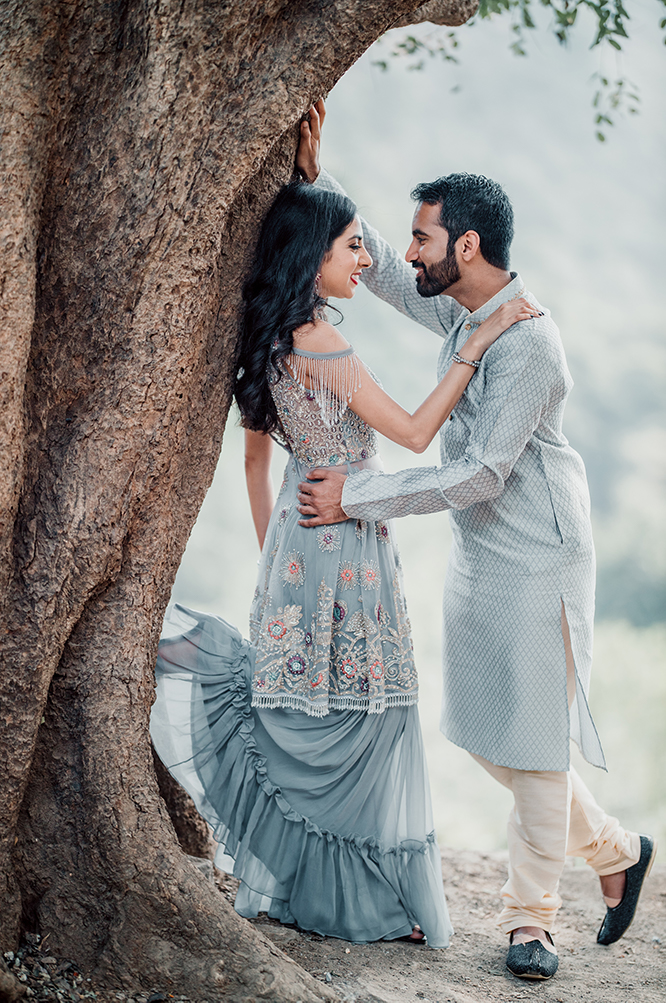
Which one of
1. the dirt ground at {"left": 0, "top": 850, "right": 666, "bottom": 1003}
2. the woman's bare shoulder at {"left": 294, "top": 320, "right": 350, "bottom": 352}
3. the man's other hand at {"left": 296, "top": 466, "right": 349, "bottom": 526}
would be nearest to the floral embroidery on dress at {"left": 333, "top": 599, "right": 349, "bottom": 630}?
the man's other hand at {"left": 296, "top": 466, "right": 349, "bottom": 526}

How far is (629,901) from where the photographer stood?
2672mm

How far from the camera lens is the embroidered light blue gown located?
7.52 ft

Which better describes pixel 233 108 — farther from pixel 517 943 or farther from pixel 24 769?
pixel 517 943

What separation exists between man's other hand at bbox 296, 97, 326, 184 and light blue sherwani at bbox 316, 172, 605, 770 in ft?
0.29

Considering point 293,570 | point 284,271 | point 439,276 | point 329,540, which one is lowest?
point 293,570

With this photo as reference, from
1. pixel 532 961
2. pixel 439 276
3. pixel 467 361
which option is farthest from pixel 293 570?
pixel 532 961

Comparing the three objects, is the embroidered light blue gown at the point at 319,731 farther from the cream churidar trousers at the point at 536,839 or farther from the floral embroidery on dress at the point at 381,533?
the cream churidar trousers at the point at 536,839

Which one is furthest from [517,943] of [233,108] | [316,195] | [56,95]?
[56,95]

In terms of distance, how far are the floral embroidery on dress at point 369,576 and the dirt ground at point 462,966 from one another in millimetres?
987

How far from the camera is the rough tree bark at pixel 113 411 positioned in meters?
1.84

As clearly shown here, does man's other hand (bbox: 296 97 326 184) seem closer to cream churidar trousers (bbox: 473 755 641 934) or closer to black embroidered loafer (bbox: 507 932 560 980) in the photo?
cream churidar trousers (bbox: 473 755 641 934)

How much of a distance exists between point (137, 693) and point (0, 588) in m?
0.43

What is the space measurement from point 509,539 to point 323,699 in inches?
27.9

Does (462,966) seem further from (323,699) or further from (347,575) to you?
(347,575)
